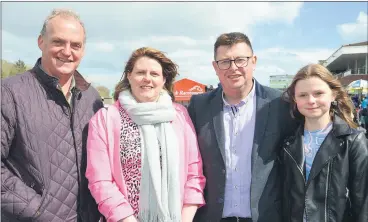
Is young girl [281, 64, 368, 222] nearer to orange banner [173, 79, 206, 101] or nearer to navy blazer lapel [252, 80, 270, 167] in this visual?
navy blazer lapel [252, 80, 270, 167]

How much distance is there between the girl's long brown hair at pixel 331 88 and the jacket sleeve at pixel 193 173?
37.6 inches

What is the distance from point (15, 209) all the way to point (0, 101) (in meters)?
0.78

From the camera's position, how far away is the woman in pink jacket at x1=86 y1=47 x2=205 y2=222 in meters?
2.57

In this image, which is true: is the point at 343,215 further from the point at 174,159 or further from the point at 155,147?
the point at 155,147

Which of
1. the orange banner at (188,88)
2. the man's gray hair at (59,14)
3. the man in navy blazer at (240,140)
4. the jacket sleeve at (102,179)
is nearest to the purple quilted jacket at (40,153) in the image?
the jacket sleeve at (102,179)

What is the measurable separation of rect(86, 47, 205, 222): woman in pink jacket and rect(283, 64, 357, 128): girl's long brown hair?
1.02 m

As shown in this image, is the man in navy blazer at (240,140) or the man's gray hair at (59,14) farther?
the man in navy blazer at (240,140)

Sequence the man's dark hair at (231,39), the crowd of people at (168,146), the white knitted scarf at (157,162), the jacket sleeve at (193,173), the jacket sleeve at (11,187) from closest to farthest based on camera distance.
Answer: the jacket sleeve at (11,187)
the crowd of people at (168,146)
the white knitted scarf at (157,162)
the jacket sleeve at (193,173)
the man's dark hair at (231,39)

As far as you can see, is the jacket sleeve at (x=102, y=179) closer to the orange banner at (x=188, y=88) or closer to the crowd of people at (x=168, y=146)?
the crowd of people at (x=168, y=146)

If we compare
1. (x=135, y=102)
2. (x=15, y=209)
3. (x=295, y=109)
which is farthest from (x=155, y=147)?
(x=295, y=109)

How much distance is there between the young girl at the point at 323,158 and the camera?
269 centimetres

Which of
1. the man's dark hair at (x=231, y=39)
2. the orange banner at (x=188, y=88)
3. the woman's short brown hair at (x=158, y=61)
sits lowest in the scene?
the woman's short brown hair at (x=158, y=61)

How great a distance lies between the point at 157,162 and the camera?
8.70ft

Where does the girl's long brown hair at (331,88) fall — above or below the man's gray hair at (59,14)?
below
